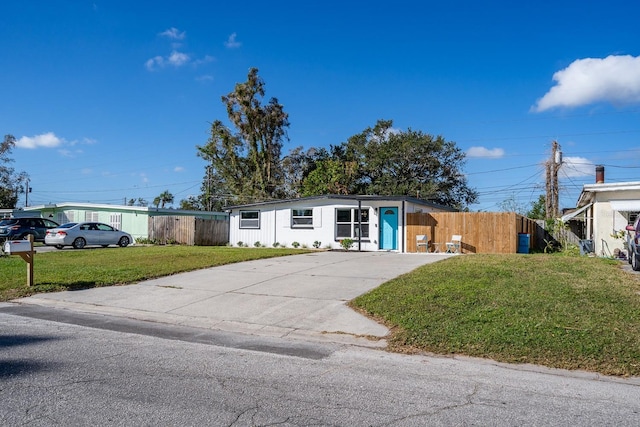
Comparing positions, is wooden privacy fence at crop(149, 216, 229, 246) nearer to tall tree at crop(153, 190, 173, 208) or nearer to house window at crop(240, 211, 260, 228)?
house window at crop(240, 211, 260, 228)

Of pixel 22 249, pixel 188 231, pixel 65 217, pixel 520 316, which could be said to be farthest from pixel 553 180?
pixel 65 217

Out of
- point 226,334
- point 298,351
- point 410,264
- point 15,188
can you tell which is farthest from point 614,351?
point 15,188

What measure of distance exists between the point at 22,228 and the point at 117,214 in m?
6.36

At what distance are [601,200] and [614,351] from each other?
46.7ft

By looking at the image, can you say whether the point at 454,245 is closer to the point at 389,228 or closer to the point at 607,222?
the point at 389,228

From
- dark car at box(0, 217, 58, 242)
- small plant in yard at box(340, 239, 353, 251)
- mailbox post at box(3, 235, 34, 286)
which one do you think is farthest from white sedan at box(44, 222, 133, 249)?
mailbox post at box(3, 235, 34, 286)

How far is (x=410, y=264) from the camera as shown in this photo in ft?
45.9

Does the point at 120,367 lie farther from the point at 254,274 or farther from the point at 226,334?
the point at 254,274

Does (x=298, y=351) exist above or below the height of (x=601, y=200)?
below

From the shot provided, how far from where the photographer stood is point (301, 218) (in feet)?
78.1

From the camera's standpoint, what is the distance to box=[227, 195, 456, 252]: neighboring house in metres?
21.3

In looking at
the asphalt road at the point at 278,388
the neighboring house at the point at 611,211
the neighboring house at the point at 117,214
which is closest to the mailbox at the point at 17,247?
the asphalt road at the point at 278,388

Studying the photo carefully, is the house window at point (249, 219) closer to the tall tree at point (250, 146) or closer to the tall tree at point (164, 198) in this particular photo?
the tall tree at point (250, 146)

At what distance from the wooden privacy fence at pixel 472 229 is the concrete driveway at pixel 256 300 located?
7.84 metres
